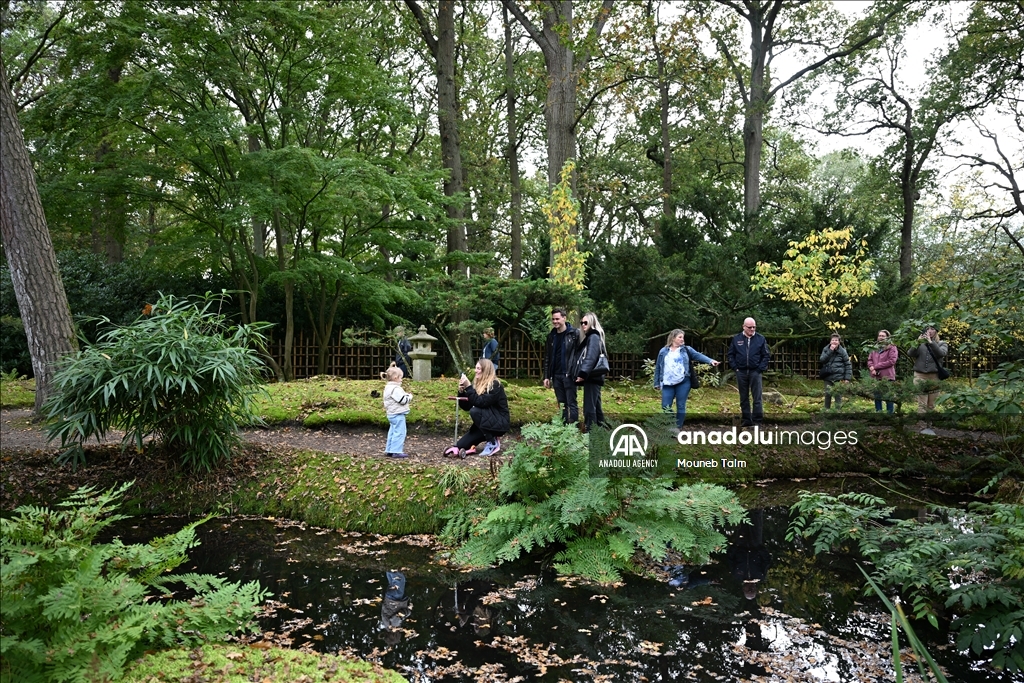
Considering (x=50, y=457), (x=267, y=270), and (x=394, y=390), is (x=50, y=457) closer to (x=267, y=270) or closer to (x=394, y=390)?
(x=394, y=390)

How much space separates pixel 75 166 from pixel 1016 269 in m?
14.2

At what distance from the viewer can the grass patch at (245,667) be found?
105 inches

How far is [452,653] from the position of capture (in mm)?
3951

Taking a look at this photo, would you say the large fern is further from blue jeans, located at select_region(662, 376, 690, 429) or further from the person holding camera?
the person holding camera

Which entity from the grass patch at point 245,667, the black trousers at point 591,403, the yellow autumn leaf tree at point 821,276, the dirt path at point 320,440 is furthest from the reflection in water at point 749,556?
the yellow autumn leaf tree at point 821,276

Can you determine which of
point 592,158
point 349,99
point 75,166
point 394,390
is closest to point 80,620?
point 394,390

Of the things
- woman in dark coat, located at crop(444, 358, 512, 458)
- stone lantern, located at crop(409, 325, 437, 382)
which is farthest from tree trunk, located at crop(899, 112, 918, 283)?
woman in dark coat, located at crop(444, 358, 512, 458)

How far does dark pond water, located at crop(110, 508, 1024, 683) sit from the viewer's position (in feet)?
12.4

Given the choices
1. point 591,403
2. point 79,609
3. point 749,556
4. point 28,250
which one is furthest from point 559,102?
point 79,609

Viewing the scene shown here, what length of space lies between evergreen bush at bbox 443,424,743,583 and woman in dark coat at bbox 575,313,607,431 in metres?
2.34

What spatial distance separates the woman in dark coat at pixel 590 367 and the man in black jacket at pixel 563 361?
7.5 inches

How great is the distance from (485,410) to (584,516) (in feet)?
9.34

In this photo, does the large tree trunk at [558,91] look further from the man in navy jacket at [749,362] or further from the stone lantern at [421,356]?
the man in navy jacket at [749,362]

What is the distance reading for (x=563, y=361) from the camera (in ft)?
28.4
